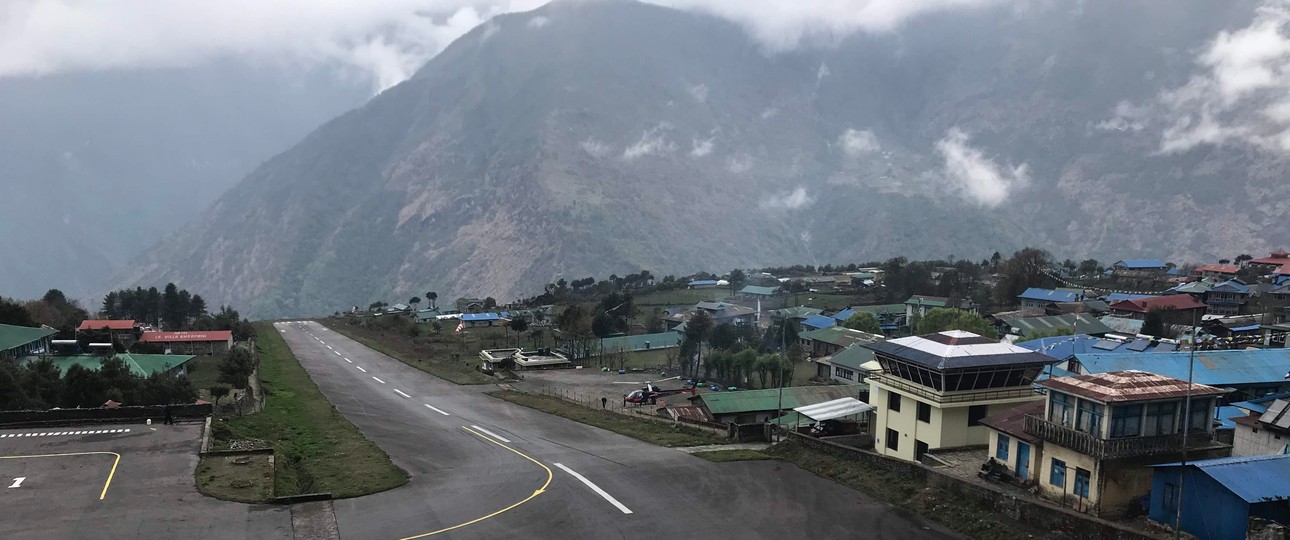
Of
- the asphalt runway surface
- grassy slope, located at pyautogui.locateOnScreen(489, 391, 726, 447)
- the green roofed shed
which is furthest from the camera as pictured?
the green roofed shed

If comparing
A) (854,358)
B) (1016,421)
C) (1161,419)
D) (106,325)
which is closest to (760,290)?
(854,358)

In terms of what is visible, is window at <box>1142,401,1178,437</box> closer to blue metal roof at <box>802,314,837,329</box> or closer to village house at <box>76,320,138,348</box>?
blue metal roof at <box>802,314,837,329</box>

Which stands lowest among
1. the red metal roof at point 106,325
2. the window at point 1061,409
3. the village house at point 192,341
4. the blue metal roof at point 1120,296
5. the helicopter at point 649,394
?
the village house at point 192,341

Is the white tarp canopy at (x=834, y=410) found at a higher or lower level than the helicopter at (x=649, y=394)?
higher

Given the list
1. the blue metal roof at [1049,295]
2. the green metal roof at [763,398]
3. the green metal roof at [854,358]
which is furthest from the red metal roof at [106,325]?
the blue metal roof at [1049,295]

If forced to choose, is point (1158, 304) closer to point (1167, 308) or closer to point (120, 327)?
point (1167, 308)

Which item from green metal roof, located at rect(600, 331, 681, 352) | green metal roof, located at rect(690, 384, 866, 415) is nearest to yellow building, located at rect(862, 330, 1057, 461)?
green metal roof, located at rect(690, 384, 866, 415)

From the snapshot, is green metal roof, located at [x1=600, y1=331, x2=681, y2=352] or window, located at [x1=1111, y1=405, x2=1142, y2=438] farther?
green metal roof, located at [x1=600, y1=331, x2=681, y2=352]

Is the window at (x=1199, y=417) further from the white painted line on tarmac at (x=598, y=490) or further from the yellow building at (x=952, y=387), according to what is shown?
the white painted line on tarmac at (x=598, y=490)
